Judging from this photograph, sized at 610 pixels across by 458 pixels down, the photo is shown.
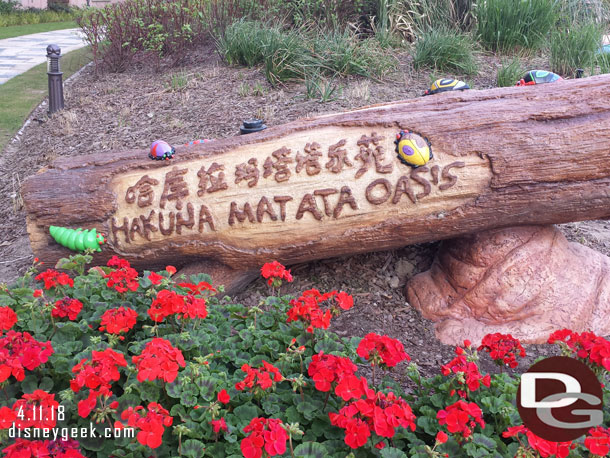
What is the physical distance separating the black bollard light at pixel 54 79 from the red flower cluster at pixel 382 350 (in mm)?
6119

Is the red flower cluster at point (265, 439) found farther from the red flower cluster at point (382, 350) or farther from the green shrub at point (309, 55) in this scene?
the green shrub at point (309, 55)

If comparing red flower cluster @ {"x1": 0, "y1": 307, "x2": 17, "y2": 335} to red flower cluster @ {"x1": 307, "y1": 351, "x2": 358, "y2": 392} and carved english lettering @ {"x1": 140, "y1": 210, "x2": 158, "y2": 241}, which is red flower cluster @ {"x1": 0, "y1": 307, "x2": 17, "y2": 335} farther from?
carved english lettering @ {"x1": 140, "y1": 210, "x2": 158, "y2": 241}

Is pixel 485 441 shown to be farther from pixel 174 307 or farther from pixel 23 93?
pixel 23 93

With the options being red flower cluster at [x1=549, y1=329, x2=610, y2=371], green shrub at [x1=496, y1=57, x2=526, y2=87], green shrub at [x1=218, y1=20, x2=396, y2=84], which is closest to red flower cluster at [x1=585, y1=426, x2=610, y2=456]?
red flower cluster at [x1=549, y1=329, x2=610, y2=371]

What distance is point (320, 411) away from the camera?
1.79 meters

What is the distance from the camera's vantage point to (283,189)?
288 centimetres

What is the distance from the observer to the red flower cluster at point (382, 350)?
1.72m

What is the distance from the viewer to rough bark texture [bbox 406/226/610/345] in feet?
9.67

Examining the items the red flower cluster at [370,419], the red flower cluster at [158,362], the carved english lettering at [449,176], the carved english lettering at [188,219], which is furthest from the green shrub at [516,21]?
the red flower cluster at [158,362]

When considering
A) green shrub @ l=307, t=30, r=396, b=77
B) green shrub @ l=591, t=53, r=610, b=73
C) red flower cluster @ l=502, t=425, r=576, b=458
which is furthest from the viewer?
green shrub @ l=307, t=30, r=396, b=77

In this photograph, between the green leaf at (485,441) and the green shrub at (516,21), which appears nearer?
the green leaf at (485,441)

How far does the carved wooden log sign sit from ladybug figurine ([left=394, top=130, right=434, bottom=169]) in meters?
0.04

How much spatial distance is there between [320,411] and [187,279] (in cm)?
151

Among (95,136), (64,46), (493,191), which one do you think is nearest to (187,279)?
(493,191)
